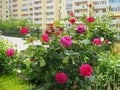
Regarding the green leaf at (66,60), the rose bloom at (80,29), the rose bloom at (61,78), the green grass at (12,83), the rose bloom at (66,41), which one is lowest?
the green grass at (12,83)

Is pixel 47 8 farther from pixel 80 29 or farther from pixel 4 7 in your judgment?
pixel 80 29

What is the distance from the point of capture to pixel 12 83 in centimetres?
523

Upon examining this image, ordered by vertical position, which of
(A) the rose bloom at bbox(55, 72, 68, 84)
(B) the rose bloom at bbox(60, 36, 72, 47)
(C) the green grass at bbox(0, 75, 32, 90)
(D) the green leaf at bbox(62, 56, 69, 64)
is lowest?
(C) the green grass at bbox(0, 75, 32, 90)

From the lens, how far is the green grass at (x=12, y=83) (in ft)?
16.1

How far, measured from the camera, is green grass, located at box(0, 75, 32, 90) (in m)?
4.90

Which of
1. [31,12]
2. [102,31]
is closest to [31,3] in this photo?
[31,12]

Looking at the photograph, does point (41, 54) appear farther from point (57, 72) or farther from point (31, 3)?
point (31, 3)

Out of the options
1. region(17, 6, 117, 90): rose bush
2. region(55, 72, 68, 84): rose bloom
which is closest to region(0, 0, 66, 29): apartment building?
region(17, 6, 117, 90): rose bush

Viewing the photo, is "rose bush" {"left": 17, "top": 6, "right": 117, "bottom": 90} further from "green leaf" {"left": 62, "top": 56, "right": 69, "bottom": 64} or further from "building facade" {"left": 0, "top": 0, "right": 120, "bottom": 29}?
"building facade" {"left": 0, "top": 0, "right": 120, "bottom": 29}

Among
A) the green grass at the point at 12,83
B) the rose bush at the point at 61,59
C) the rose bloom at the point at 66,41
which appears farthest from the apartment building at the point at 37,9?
the rose bloom at the point at 66,41

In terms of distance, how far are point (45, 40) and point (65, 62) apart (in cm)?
39

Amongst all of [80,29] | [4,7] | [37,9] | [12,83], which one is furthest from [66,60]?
[4,7]

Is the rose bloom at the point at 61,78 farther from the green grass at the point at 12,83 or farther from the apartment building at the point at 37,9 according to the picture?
the apartment building at the point at 37,9

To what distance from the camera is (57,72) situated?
10.6 feet
